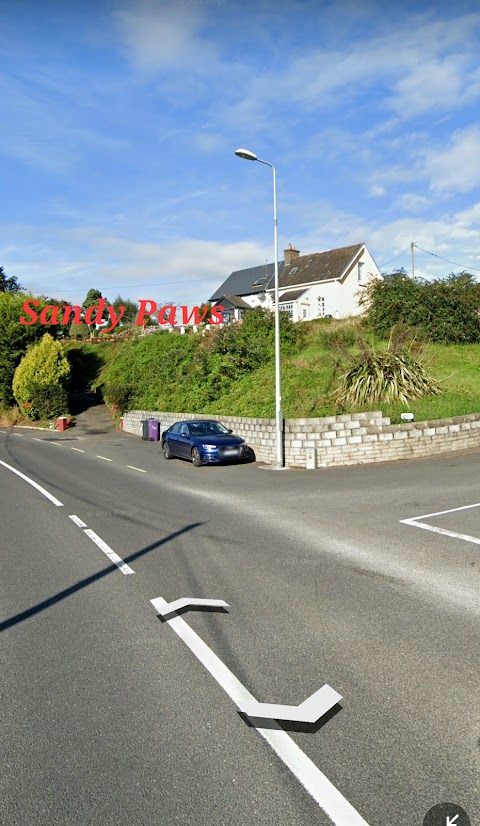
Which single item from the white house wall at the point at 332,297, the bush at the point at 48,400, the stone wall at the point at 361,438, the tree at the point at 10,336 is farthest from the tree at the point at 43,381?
the stone wall at the point at 361,438

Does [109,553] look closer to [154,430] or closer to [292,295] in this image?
[154,430]

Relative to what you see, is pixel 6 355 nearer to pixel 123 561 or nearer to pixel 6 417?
pixel 6 417

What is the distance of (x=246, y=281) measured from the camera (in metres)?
58.4

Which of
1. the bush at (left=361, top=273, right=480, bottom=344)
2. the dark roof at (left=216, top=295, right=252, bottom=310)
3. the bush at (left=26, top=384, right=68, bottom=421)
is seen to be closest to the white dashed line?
the bush at (left=361, top=273, right=480, bottom=344)

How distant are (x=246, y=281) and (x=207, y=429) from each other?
4142cm

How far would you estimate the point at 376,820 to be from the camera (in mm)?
2879

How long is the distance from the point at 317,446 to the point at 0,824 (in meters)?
14.7

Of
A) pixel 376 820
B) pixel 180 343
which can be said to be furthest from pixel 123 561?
pixel 180 343

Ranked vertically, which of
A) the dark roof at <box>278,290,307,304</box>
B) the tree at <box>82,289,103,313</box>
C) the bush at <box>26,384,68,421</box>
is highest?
the tree at <box>82,289,103,313</box>

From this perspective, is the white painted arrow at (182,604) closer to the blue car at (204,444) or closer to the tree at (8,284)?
the blue car at (204,444)

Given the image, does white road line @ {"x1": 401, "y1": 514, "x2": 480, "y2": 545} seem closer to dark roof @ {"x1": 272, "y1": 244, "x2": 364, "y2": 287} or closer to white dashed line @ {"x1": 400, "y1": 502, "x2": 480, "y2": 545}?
white dashed line @ {"x1": 400, "y1": 502, "x2": 480, "y2": 545}

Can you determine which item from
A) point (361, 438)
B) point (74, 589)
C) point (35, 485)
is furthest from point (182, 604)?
point (361, 438)

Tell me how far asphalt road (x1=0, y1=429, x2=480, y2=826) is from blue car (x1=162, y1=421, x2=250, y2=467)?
7151 millimetres

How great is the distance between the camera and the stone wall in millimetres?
17125
